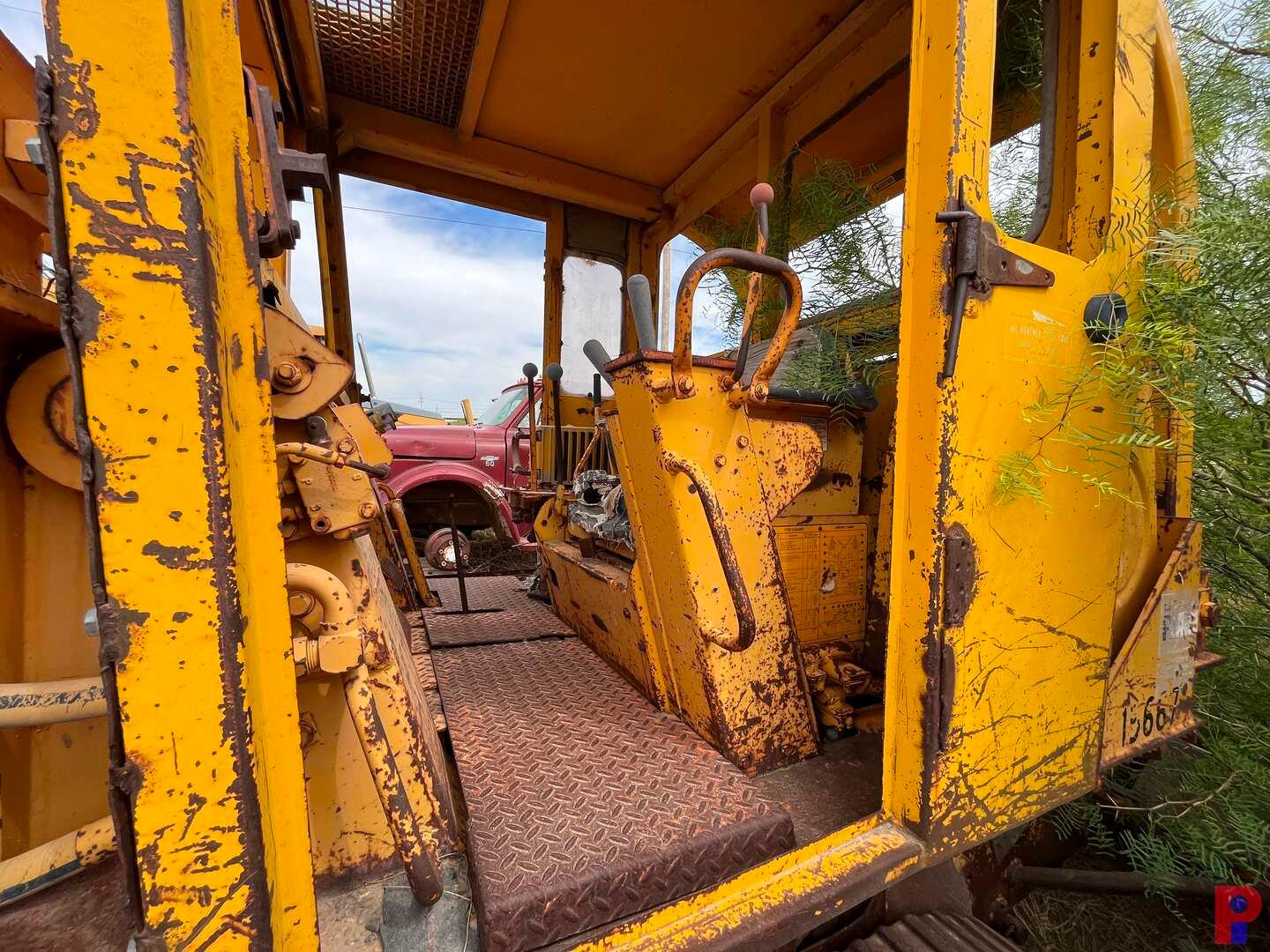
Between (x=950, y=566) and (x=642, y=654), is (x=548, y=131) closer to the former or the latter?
(x=642, y=654)

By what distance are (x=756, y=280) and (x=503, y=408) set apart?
16.8ft

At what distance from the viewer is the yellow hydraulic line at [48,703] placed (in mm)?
761

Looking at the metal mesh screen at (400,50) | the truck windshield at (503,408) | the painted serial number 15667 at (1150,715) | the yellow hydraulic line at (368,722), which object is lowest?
the painted serial number 15667 at (1150,715)

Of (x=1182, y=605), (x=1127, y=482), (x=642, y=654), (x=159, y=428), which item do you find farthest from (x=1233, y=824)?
(x=159, y=428)

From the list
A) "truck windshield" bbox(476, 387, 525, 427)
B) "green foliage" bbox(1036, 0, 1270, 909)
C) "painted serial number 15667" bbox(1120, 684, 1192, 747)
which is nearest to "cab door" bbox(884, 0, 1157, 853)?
"green foliage" bbox(1036, 0, 1270, 909)

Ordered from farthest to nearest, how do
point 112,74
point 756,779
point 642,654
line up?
point 642,654 < point 756,779 < point 112,74

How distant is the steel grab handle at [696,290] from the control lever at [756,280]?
33 mm

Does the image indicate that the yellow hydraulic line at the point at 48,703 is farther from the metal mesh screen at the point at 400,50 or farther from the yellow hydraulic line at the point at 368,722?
the metal mesh screen at the point at 400,50

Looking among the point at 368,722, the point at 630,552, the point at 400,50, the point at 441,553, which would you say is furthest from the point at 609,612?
the point at 400,50

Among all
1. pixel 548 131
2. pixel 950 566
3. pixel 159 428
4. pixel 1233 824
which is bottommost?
pixel 1233 824

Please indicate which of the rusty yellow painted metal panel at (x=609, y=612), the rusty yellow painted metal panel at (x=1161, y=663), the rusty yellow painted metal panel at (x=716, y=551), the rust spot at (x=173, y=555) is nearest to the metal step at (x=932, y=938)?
the rusty yellow painted metal panel at (x=716, y=551)

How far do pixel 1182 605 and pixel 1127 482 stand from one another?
1.52 ft

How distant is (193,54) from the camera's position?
0.56 m

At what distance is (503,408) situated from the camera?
608 cm
